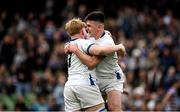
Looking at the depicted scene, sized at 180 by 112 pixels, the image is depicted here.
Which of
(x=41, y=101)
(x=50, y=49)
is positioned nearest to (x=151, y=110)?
(x=41, y=101)

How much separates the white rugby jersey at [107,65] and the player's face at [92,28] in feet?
0.41

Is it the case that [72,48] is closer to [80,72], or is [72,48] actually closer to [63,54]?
[80,72]

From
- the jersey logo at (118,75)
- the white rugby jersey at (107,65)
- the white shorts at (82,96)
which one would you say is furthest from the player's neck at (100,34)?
the white shorts at (82,96)

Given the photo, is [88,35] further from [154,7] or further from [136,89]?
[154,7]

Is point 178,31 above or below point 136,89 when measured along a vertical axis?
above

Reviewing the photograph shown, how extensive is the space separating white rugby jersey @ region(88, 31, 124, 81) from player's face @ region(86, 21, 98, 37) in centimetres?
13

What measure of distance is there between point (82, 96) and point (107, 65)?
64cm

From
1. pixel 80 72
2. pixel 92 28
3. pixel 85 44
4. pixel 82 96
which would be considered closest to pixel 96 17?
pixel 92 28

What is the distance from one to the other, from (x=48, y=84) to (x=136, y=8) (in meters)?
5.53

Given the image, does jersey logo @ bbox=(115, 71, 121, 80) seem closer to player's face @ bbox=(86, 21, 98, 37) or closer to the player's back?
the player's back

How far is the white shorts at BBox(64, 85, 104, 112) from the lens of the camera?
1006 centimetres

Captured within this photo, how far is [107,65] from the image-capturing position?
1041 centimetres

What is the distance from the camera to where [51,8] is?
24094 mm

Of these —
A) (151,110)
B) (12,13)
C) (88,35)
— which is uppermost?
(12,13)
